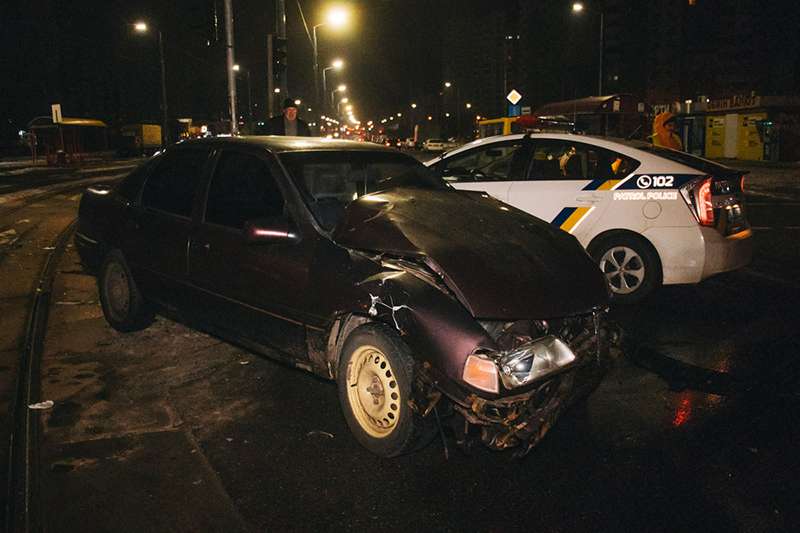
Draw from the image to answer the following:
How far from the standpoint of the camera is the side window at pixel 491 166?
7266 mm

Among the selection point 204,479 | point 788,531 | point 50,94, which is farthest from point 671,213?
point 50,94

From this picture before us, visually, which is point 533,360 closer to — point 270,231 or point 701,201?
point 270,231

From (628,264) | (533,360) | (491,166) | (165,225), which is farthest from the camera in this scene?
(491,166)

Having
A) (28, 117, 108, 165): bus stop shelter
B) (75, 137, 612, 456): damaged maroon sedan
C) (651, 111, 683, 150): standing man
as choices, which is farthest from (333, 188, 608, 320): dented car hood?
(28, 117, 108, 165): bus stop shelter

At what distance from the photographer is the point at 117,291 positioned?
19.0ft

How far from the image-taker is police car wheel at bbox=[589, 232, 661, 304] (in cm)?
655

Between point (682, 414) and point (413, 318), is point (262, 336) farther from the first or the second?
point (682, 414)

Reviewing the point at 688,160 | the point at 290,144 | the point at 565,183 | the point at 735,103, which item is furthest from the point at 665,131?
the point at 735,103

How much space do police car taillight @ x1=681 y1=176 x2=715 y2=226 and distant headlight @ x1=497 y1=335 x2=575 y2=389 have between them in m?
3.47

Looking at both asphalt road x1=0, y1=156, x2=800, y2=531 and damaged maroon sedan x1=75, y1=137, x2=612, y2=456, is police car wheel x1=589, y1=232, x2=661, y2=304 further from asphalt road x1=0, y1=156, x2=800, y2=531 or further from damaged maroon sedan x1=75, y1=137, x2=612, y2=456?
damaged maroon sedan x1=75, y1=137, x2=612, y2=456

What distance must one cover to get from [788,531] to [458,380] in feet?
4.93

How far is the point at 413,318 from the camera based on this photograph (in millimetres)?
3377

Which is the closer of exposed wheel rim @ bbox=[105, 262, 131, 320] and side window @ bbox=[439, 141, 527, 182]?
exposed wheel rim @ bbox=[105, 262, 131, 320]

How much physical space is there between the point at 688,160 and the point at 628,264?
1.15 metres
